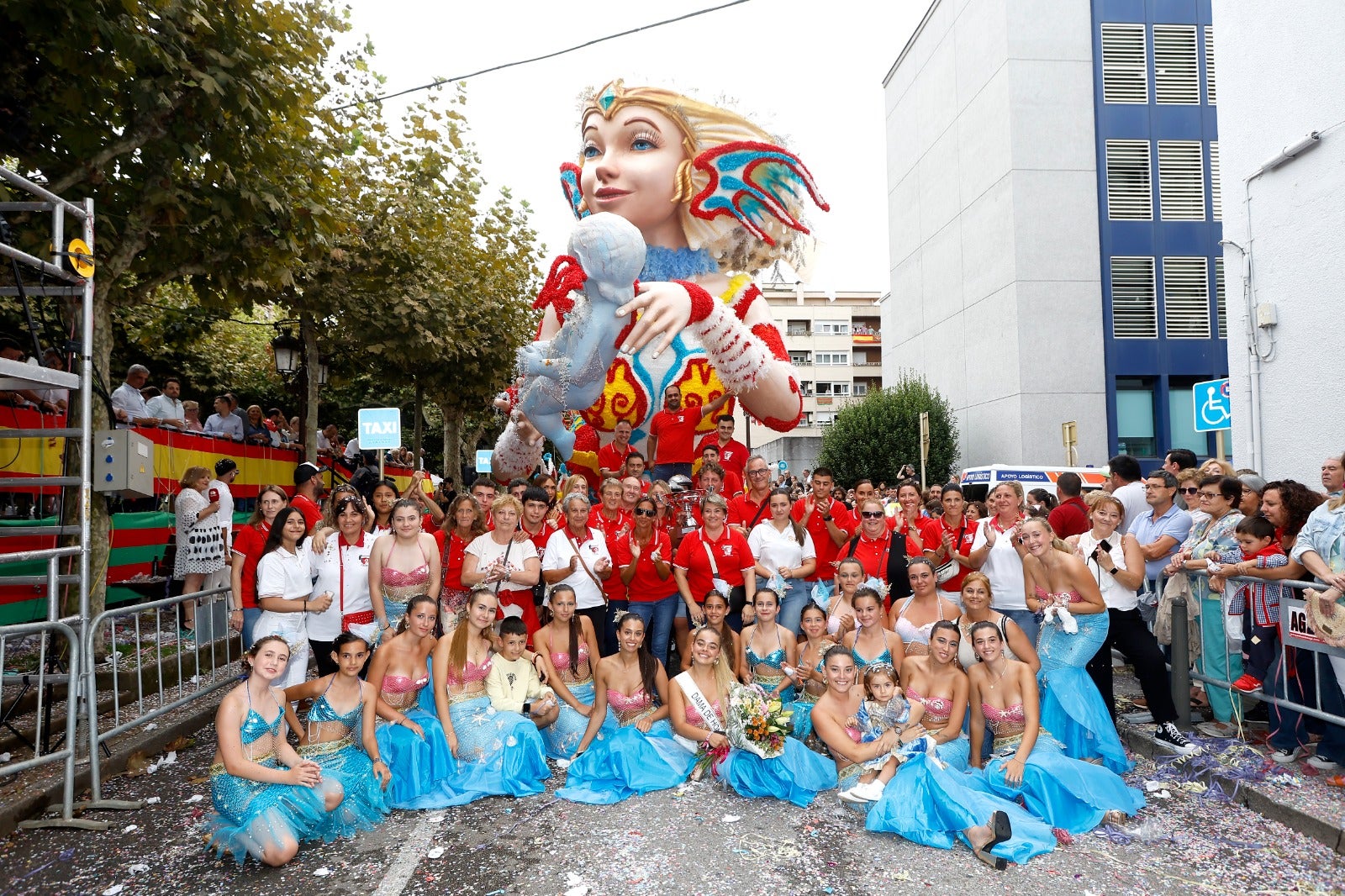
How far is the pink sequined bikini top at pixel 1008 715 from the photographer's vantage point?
14.6 ft

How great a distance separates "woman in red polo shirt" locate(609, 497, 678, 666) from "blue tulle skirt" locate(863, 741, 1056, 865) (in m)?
2.11

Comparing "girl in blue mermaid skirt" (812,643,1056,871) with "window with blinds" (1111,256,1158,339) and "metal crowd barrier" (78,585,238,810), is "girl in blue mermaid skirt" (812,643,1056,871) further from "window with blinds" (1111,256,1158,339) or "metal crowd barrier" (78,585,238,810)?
"window with blinds" (1111,256,1158,339)

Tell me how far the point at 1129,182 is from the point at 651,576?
21387mm

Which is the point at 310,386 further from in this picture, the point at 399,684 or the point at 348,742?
the point at 348,742

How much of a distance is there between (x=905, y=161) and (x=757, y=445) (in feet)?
57.2

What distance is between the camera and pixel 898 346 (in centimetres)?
2958

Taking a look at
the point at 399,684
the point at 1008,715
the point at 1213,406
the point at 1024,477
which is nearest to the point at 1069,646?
the point at 1008,715

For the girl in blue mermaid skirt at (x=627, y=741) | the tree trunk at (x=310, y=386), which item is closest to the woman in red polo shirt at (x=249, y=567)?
the girl in blue mermaid skirt at (x=627, y=741)

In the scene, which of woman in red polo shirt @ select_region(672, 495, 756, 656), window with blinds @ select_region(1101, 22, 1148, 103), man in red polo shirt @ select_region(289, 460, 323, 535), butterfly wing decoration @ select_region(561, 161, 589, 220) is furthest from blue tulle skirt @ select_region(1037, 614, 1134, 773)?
window with blinds @ select_region(1101, 22, 1148, 103)

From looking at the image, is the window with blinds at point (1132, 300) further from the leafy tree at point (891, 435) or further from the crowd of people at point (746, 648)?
the crowd of people at point (746, 648)

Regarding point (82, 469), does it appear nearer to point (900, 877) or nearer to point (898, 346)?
point (900, 877)

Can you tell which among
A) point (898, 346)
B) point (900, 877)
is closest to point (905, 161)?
point (898, 346)

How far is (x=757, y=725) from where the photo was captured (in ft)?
15.0

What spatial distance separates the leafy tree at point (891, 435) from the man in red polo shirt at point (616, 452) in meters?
18.2
